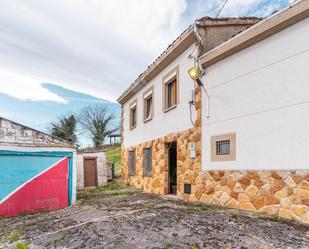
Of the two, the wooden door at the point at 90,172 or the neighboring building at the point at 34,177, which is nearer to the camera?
the neighboring building at the point at 34,177

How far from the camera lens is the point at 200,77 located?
28.5 ft

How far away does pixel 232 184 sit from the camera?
7289mm

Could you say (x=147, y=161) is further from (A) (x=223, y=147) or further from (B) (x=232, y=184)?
(B) (x=232, y=184)

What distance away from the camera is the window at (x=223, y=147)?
740 cm

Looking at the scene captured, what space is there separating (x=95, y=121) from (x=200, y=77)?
34.8 metres

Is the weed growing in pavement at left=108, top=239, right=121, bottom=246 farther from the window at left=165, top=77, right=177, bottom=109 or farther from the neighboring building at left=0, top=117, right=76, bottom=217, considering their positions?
the window at left=165, top=77, right=177, bottom=109

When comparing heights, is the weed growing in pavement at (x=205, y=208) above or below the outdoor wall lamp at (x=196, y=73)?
below

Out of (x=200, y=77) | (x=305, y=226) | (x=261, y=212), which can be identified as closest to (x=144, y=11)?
(x=200, y=77)

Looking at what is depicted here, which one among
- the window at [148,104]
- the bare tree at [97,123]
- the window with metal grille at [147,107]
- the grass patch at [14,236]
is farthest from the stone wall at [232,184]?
the bare tree at [97,123]

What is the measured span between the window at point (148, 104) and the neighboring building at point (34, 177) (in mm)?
4788

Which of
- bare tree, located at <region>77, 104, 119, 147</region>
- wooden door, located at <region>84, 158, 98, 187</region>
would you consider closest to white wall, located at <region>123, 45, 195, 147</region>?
wooden door, located at <region>84, 158, 98, 187</region>

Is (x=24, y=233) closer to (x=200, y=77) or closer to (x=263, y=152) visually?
(x=263, y=152)

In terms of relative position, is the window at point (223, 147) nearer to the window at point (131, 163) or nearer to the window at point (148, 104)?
the window at point (148, 104)

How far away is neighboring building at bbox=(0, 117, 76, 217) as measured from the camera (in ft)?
25.0
